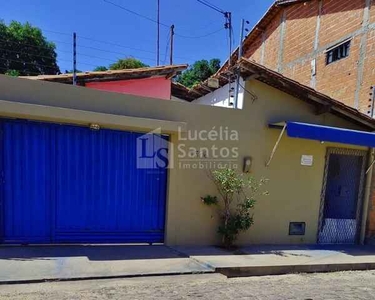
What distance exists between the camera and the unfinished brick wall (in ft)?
34.0

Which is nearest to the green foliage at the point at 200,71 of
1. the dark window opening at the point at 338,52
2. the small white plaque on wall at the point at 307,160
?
the dark window opening at the point at 338,52

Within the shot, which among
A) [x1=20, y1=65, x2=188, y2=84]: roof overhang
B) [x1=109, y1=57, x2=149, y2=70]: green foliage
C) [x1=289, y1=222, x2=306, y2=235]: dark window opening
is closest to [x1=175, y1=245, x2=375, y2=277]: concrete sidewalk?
[x1=289, y1=222, x2=306, y2=235]: dark window opening

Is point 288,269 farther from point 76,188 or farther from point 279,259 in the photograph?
point 76,188

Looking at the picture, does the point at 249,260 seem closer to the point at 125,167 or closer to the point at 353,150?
the point at 125,167

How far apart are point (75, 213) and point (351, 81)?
10.4 metres

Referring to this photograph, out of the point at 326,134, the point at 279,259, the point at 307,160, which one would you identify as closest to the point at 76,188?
the point at 279,259

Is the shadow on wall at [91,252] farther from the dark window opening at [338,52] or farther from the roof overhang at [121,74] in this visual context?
the dark window opening at [338,52]

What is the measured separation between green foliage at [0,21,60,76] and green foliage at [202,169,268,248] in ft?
86.2

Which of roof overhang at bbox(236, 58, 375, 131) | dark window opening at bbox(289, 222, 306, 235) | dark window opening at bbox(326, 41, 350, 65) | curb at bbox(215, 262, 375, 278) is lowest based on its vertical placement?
curb at bbox(215, 262, 375, 278)

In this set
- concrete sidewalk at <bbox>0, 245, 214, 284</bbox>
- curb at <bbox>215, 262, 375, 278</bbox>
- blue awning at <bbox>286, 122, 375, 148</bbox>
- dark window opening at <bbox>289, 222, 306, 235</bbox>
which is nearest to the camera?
concrete sidewalk at <bbox>0, 245, 214, 284</bbox>

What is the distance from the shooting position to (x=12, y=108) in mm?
5543

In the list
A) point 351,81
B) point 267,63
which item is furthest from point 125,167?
point 267,63

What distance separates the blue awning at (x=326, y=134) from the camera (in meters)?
7.16

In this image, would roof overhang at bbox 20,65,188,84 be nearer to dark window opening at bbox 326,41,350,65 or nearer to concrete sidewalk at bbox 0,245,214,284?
concrete sidewalk at bbox 0,245,214,284
